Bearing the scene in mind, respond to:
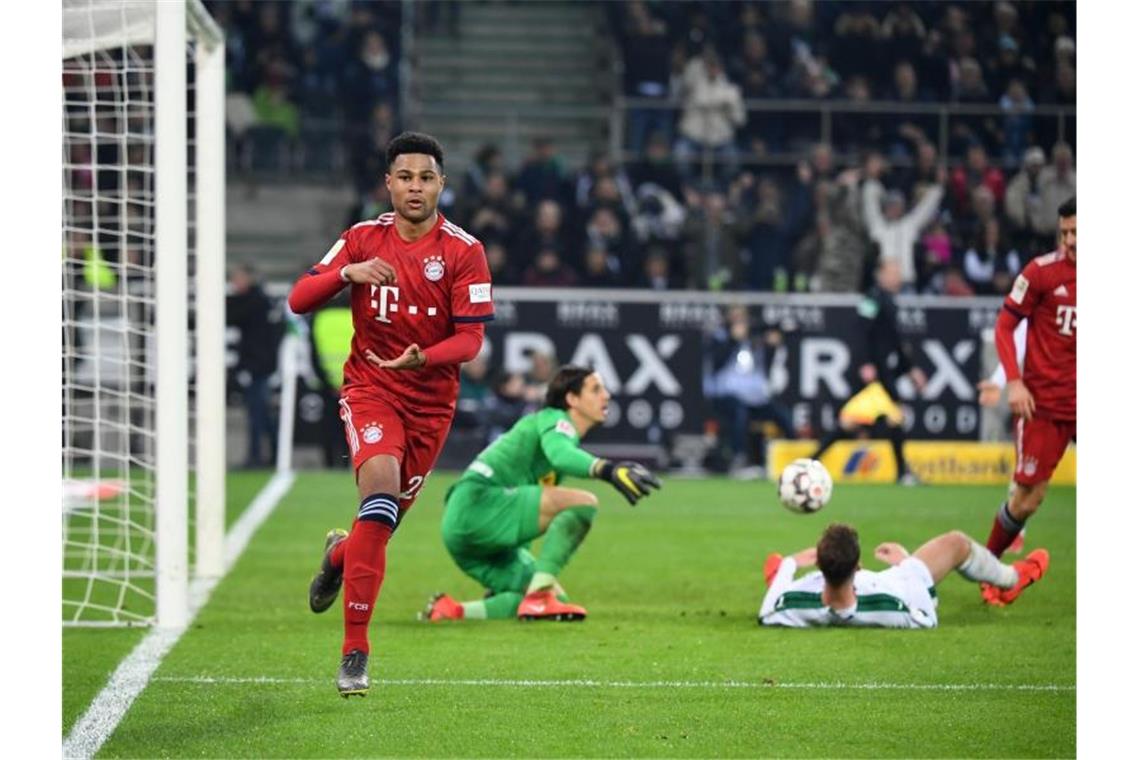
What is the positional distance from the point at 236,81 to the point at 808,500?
51.9 ft

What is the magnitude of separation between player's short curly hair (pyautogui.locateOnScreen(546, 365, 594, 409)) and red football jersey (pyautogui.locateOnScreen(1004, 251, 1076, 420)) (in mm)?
2255

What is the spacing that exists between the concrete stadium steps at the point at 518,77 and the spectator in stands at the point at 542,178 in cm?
216

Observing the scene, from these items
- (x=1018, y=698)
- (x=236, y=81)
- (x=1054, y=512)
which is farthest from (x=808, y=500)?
(x=236, y=81)

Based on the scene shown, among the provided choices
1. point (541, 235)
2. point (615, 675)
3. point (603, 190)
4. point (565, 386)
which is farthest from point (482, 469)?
point (603, 190)

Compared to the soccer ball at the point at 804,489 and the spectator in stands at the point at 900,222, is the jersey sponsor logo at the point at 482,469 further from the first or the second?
the spectator in stands at the point at 900,222

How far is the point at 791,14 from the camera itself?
22.9 m

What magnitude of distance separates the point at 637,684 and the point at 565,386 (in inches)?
94.0

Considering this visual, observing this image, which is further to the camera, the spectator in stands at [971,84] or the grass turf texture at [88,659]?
the spectator in stands at [971,84]

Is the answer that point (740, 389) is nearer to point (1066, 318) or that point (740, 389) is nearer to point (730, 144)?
point (730, 144)

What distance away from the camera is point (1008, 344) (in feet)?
32.2

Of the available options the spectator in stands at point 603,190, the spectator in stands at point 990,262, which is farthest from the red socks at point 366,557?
the spectator in stands at point 603,190

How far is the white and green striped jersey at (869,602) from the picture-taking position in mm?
8961

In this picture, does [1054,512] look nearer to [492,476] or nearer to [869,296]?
[869,296]

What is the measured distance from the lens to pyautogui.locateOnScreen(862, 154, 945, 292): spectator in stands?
21047 mm
